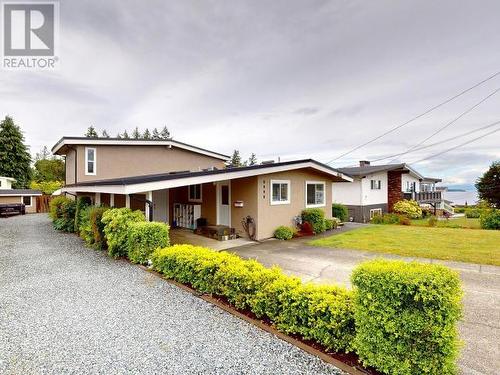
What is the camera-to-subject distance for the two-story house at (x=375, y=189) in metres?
20.9

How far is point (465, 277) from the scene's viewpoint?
6.35 m

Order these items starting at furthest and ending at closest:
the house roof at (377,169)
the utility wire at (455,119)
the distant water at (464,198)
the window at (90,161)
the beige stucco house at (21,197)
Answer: the distant water at (464,198) < the beige stucco house at (21,197) < the house roof at (377,169) < the utility wire at (455,119) < the window at (90,161)

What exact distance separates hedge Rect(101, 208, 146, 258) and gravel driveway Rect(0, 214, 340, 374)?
5.01 feet

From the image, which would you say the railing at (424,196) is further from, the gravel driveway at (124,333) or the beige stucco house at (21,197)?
the beige stucco house at (21,197)

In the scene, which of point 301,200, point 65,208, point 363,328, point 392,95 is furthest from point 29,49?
point 392,95

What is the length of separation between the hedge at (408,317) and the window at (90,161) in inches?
634

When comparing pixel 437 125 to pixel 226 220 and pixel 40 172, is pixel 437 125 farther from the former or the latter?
pixel 40 172

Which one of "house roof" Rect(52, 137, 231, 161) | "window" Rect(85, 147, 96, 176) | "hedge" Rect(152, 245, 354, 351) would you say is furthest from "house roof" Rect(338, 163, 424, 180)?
"hedge" Rect(152, 245, 354, 351)

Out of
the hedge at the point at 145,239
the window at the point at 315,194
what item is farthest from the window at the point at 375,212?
the hedge at the point at 145,239

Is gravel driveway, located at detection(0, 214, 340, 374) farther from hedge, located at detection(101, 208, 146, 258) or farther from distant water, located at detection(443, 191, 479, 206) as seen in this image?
distant water, located at detection(443, 191, 479, 206)

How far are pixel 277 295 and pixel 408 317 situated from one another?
71.5 inches

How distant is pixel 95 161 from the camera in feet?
50.9

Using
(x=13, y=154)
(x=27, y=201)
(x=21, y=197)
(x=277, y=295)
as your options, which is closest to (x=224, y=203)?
(x=277, y=295)

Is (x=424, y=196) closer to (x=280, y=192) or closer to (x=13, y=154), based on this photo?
(x=280, y=192)
